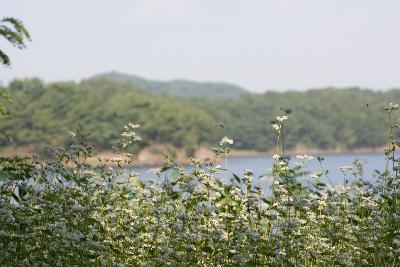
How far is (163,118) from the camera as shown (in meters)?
143

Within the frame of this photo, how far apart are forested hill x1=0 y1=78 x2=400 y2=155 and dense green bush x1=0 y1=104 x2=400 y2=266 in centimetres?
7655

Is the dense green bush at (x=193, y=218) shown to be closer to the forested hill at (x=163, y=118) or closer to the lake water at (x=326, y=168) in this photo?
the lake water at (x=326, y=168)

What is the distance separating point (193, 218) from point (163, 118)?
136 meters

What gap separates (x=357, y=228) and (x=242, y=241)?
160 cm

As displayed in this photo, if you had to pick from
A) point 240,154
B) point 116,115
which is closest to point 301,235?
point 116,115

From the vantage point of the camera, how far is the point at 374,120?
182750 mm

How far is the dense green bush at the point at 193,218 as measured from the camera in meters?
6.67

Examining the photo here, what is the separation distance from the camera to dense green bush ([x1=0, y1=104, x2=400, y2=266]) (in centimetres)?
667

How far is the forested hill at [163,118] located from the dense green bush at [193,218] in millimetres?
76548

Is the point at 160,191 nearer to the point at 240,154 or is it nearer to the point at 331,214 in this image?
the point at 331,214

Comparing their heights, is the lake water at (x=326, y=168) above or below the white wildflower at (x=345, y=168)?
below

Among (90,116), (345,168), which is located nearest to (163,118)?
(90,116)

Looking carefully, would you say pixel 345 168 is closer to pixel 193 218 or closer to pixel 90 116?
pixel 193 218

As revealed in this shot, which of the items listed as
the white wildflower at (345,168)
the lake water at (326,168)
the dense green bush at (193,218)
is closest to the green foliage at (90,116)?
the lake water at (326,168)
